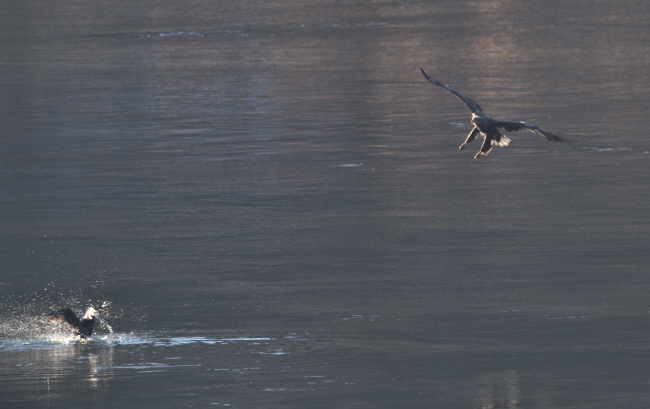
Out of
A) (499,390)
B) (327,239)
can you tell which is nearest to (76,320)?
(499,390)

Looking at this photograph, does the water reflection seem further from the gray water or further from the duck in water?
the duck in water

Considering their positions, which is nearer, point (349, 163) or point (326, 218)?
point (326, 218)

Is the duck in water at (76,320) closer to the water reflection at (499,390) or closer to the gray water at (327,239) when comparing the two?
the gray water at (327,239)

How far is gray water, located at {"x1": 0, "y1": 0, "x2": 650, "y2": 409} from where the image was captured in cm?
979

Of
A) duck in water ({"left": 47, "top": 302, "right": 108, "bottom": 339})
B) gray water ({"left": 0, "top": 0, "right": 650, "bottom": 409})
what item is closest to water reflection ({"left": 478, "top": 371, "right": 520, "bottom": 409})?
gray water ({"left": 0, "top": 0, "right": 650, "bottom": 409})

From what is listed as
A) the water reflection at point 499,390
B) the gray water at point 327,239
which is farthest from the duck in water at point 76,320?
the water reflection at point 499,390

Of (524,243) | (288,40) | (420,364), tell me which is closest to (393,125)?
(524,243)

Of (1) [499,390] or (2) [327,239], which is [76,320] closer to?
(1) [499,390]

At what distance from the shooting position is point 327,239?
1420 centimetres

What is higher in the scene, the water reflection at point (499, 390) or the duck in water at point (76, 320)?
the duck in water at point (76, 320)

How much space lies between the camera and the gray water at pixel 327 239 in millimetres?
9789

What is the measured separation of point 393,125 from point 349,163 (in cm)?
388

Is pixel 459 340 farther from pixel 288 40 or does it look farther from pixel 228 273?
pixel 288 40

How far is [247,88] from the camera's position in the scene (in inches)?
1139
